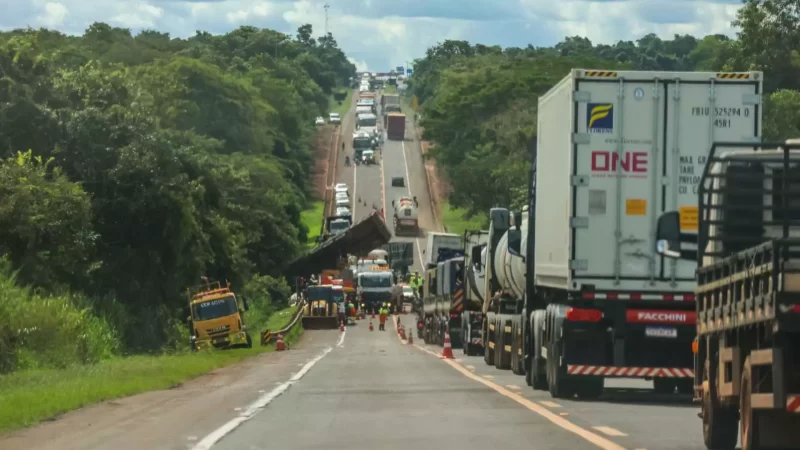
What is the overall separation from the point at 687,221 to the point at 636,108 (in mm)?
1615

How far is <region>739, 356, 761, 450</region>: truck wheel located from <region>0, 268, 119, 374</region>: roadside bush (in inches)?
789

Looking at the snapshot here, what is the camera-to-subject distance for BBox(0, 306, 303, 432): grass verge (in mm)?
18250

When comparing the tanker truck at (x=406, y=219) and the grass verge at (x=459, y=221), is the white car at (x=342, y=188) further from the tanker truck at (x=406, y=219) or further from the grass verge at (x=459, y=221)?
the tanker truck at (x=406, y=219)

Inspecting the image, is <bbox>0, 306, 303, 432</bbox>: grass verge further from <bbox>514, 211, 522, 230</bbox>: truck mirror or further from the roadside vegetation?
<bbox>514, 211, 522, 230</bbox>: truck mirror

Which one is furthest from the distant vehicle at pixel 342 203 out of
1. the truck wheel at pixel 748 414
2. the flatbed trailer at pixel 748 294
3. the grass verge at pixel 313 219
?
the truck wheel at pixel 748 414

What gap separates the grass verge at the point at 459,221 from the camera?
109750 mm

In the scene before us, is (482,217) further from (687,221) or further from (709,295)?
(709,295)

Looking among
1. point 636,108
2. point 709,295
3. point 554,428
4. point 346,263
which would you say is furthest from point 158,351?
point 346,263

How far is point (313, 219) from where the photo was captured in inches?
4911

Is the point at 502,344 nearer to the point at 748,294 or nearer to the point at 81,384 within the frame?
the point at 81,384

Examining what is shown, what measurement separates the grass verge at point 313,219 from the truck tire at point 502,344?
77999 mm

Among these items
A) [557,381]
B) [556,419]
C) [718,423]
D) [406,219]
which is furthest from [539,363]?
[406,219]

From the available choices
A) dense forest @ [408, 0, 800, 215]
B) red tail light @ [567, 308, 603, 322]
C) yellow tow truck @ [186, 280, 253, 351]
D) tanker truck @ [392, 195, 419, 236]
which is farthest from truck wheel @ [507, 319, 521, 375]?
tanker truck @ [392, 195, 419, 236]

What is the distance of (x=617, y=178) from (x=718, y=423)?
730cm
